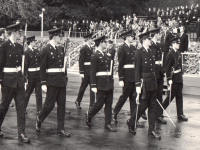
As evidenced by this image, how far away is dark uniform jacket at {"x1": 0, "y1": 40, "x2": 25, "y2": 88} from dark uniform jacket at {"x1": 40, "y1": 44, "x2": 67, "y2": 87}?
2.10 ft

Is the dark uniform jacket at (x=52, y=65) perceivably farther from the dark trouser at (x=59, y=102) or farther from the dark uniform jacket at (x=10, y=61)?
the dark uniform jacket at (x=10, y=61)

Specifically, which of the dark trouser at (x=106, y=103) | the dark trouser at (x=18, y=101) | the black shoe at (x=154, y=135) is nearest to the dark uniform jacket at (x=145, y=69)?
the black shoe at (x=154, y=135)

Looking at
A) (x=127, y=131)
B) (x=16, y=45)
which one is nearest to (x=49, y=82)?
(x=16, y=45)

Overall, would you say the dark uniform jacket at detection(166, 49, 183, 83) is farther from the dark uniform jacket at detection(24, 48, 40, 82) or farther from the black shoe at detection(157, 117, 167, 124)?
the dark uniform jacket at detection(24, 48, 40, 82)

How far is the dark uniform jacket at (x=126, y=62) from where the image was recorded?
40.8ft

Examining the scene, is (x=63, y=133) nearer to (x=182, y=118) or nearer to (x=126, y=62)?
(x=126, y=62)

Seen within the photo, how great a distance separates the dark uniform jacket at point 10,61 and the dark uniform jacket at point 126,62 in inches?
Answer: 109

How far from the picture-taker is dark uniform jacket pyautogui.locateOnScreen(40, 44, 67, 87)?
10930 mm

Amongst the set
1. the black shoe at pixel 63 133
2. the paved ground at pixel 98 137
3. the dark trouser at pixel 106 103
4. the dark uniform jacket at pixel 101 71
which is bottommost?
the paved ground at pixel 98 137

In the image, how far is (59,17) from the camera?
44.3 meters

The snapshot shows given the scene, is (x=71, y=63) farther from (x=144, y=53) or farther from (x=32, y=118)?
(x=144, y=53)

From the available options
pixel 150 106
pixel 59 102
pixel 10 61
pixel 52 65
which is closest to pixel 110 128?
pixel 150 106

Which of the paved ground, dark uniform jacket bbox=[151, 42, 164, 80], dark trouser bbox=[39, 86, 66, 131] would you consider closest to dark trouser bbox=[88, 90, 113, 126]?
the paved ground

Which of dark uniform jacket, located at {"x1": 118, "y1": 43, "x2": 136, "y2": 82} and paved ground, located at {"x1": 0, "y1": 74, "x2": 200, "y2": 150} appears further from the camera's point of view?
dark uniform jacket, located at {"x1": 118, "y1": 43, "x2": 136, "y2": 82}
